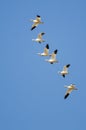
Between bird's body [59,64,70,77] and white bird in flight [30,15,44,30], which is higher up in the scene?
white bird in flight [30,15,44,30]

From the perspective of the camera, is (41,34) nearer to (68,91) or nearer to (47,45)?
(47,45)

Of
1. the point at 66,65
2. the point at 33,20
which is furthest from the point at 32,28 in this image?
the point at 66,65

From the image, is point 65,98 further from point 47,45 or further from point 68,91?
Answer: point 47,45

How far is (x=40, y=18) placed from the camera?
7781 cm

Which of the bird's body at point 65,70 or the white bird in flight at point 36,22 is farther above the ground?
the white bird in flight at point 36,22

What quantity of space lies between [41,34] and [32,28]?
1693mm

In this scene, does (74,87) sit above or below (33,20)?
below

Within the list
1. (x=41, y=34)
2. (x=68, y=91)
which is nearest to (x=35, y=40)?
(x=41, y=34)

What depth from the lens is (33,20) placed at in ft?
257

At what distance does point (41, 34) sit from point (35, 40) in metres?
0.96

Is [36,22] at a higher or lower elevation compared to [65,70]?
higher

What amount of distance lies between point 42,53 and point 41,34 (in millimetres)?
2160

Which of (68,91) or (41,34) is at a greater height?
(41,34)

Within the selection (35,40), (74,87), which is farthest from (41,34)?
(74,87)
